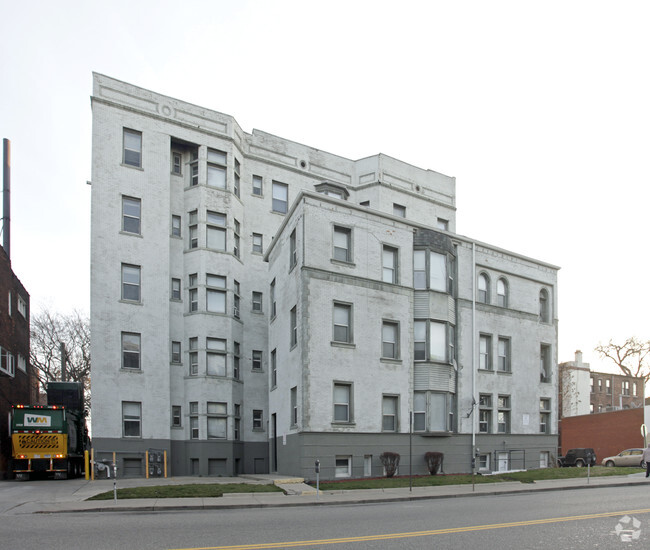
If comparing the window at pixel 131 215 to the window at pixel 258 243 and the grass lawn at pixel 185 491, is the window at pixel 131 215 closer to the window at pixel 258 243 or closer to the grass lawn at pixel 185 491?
A: the window at pixel 258 243

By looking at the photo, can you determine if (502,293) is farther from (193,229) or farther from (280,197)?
(193,229)

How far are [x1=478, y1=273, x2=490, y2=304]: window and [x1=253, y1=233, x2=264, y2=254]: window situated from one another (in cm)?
1262

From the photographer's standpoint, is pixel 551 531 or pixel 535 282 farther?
pixel 535 282

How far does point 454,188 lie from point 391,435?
2301cm

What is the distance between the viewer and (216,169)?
3603cm

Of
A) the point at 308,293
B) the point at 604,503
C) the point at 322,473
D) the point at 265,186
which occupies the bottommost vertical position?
the point at 322,473

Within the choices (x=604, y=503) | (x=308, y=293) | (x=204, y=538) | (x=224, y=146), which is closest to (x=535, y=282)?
(x=308, y=293)

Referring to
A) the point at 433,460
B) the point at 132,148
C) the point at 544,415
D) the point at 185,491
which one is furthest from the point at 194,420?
the point at 544,415

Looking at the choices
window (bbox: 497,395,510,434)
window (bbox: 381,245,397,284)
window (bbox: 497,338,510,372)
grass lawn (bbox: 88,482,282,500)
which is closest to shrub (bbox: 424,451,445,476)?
window (bbox: 497,395,510,434)

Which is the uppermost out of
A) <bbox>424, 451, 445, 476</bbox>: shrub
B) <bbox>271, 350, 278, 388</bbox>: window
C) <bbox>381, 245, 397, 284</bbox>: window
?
<bbox>381, 245, 397, 284</bbox>: window

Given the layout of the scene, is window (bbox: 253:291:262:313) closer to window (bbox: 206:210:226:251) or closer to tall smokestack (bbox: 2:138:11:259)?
window (bbox: 206:210:226:251)

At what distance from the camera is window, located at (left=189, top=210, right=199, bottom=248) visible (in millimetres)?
35125

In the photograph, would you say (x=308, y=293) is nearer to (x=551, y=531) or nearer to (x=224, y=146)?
(x=224, y=146)

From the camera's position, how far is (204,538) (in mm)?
10492
